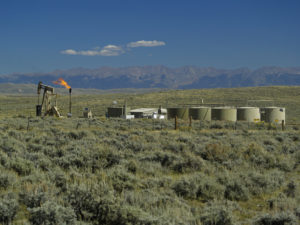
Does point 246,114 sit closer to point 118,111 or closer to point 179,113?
point 179,113

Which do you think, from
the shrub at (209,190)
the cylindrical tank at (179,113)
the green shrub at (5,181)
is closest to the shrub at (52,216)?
the green shrub at (5,181)

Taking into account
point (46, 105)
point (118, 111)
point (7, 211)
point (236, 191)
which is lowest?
point (236, 191)

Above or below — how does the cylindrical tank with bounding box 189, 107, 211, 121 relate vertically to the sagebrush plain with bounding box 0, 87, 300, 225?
above

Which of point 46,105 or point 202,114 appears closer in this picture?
point 46,105

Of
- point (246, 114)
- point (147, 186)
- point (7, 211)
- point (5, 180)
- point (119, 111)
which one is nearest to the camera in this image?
point (7, 211)

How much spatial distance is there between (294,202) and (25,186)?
534 centimetres

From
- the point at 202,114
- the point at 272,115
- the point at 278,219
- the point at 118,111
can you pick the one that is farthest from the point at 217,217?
the point at 118,111

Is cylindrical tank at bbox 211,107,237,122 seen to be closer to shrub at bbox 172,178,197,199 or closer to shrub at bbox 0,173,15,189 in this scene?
shrub at bbox 172,178,197,199

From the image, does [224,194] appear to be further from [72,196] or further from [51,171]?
[51,171]

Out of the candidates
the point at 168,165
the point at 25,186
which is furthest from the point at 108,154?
the point at 25,186

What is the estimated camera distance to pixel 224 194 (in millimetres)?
7797

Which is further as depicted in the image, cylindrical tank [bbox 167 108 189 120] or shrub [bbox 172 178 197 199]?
cylindrical tank [bbox 167 108 189 120]

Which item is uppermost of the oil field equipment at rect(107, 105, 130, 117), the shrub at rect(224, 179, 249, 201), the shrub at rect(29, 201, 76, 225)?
the oil field equipment at rect(107, 105, 130, 117)

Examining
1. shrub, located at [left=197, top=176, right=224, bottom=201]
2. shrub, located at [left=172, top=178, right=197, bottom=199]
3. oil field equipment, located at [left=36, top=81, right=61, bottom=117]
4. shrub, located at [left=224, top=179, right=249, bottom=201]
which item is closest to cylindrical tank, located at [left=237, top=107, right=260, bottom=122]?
oil field equipment, located at [left=36, top=81, right=61, bottom=117]
